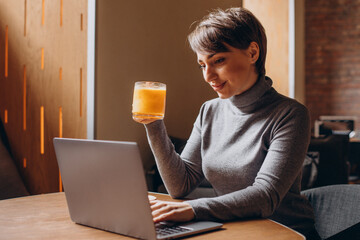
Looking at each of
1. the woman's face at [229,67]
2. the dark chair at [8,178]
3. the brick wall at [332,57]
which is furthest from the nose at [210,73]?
the brick wall at [332,57]

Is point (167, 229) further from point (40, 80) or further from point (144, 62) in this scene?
point (144, 62)

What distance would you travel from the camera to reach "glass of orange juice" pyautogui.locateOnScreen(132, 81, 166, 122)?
3.83 ft

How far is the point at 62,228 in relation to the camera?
36.3 inches

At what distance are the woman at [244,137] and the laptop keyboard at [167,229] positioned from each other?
181 mm

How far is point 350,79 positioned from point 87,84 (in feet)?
16.0

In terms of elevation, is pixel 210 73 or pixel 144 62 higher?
pixel 144 62

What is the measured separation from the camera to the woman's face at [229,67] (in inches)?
48.4

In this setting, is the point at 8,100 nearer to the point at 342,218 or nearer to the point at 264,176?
the point at 264,176

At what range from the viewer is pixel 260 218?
3.32 ft

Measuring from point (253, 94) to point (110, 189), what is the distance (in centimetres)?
68

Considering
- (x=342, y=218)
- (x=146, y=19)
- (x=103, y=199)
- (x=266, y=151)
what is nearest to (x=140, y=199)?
(x=103, y=199)

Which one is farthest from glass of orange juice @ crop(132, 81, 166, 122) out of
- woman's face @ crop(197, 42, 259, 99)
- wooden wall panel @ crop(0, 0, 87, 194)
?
wooden wall panel @ crop(0, 0, 87, 194)

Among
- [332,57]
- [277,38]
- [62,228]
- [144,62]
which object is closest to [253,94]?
[62,228]

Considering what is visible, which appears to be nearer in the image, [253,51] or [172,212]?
[172,212]
